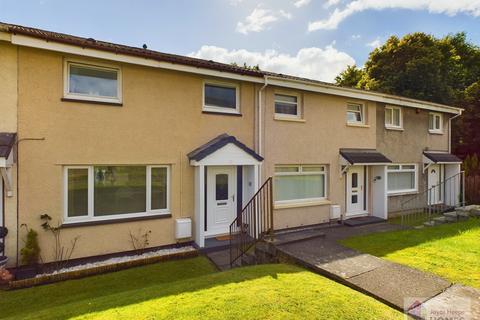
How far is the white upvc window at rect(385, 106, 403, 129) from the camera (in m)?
13.9

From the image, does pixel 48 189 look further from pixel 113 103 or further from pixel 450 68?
pixel 450 68

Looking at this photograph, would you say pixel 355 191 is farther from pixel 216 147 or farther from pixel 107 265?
pixel 107 265

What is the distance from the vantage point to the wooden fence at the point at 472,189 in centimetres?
1590

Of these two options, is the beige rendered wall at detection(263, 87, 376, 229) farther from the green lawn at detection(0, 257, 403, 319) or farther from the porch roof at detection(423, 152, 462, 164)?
the green lawn at detection(0, 257, 403, 319)

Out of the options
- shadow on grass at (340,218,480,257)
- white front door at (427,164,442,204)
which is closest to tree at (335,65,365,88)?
white front door at (427,164,442,204)

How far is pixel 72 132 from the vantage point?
736 cm

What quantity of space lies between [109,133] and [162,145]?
1563 mm

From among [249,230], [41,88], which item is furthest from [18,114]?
[249,230]

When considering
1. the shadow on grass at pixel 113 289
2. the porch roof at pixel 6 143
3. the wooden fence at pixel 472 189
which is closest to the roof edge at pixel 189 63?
the porch roof at pixel 6 143

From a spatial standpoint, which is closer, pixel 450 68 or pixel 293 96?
pixel 293 96

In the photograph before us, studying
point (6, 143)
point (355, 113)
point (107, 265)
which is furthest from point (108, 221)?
point (355, 113)

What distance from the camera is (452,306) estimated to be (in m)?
4.55

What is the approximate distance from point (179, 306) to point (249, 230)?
17.3 ft

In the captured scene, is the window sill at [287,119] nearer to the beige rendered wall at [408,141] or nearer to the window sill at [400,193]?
the beige rendered wall at [408,141]
